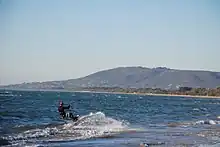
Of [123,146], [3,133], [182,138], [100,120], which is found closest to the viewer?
[123,146]

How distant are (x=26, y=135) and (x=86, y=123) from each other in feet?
34.7

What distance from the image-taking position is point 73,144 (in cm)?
2261

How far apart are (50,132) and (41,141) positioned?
5212 mm

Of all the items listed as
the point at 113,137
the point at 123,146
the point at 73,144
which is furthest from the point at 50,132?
the point at 123,146

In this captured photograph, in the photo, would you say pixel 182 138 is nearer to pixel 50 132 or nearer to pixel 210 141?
pixel 210 141

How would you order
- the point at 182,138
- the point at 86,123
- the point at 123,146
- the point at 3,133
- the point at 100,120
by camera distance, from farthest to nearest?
1. the point at 100,120
2. the point at 86,123
3. the point at 3,133
4. the point at 182,138
5. the point at 123,146

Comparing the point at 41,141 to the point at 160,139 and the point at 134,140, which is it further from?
the point at 160,139

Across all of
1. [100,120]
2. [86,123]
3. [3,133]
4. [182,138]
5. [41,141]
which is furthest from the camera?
[100,120]

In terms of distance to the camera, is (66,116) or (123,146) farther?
(66,116)

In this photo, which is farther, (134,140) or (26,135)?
(26,135)

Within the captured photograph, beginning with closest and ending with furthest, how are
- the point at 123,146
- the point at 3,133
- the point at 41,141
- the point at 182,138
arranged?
→ 1. the point at 123,146
2. the point at 41,141
3. the point at 182,138
4. the point at 3,133

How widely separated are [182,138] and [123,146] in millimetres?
5502

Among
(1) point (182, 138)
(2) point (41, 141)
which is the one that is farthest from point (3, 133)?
(1) point (182, 138)

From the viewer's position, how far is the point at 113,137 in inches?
1050
